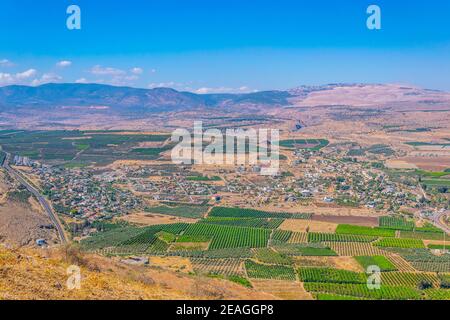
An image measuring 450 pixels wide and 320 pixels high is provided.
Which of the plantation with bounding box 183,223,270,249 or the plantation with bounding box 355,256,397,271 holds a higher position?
the plantation with bounding box 183,223,270,249

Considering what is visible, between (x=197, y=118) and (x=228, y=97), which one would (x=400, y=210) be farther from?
(x=228, y=97)

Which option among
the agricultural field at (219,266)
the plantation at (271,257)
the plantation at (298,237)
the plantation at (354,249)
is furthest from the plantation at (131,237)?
the plantation at (354,249)

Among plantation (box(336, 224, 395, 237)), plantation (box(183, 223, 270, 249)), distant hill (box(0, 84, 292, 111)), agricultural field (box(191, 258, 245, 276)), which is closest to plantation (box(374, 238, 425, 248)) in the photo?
plantation (box(336, 224, 395, 237))

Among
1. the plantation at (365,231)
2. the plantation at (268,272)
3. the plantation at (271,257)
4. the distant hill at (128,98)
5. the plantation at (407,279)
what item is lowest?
the plantation at (407,279)

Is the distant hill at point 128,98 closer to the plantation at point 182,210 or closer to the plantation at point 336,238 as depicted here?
the plantation at point 182,210

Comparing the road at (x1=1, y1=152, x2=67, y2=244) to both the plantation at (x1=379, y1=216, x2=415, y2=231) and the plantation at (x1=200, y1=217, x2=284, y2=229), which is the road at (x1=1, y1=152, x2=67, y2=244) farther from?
the plantation at (x1=379, y1=216, x2=415, y2=231)

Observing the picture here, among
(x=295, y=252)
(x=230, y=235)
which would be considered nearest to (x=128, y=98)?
(x=230, y=235)
